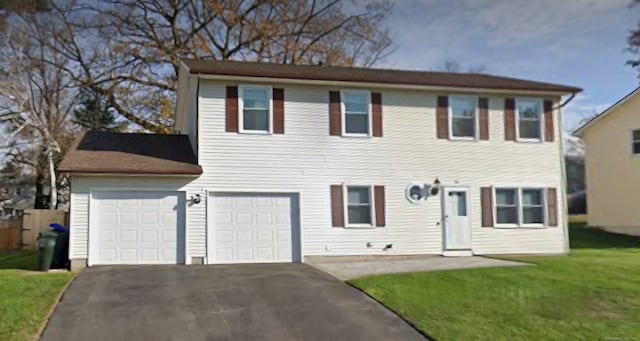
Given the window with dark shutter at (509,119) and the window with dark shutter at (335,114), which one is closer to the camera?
the window with dark shutter at (335,114)

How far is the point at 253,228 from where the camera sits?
1471cm

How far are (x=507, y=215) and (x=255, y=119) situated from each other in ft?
26.6

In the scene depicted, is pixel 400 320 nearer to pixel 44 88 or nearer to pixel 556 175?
pixel 556 175

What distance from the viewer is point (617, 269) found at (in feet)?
43.0

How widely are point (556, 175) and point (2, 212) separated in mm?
35097

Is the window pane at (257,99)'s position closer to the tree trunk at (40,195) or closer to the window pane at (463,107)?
the window pane at (463,107)

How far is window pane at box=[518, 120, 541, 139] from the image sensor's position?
17.1m

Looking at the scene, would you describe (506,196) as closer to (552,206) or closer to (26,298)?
(552,206)

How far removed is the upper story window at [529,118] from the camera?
17.1 metres

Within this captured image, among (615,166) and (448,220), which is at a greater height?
(615,166)

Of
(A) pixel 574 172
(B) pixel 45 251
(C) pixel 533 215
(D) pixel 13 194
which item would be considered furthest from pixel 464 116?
(A) pixel 574 172

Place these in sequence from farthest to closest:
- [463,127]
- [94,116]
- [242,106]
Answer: [94,116] < [463,127] < [242,106]

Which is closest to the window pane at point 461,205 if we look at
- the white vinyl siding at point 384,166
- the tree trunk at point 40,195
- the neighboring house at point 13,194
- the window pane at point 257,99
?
the white vinyl siding at point 384,166

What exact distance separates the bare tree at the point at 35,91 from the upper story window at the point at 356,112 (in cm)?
1585
